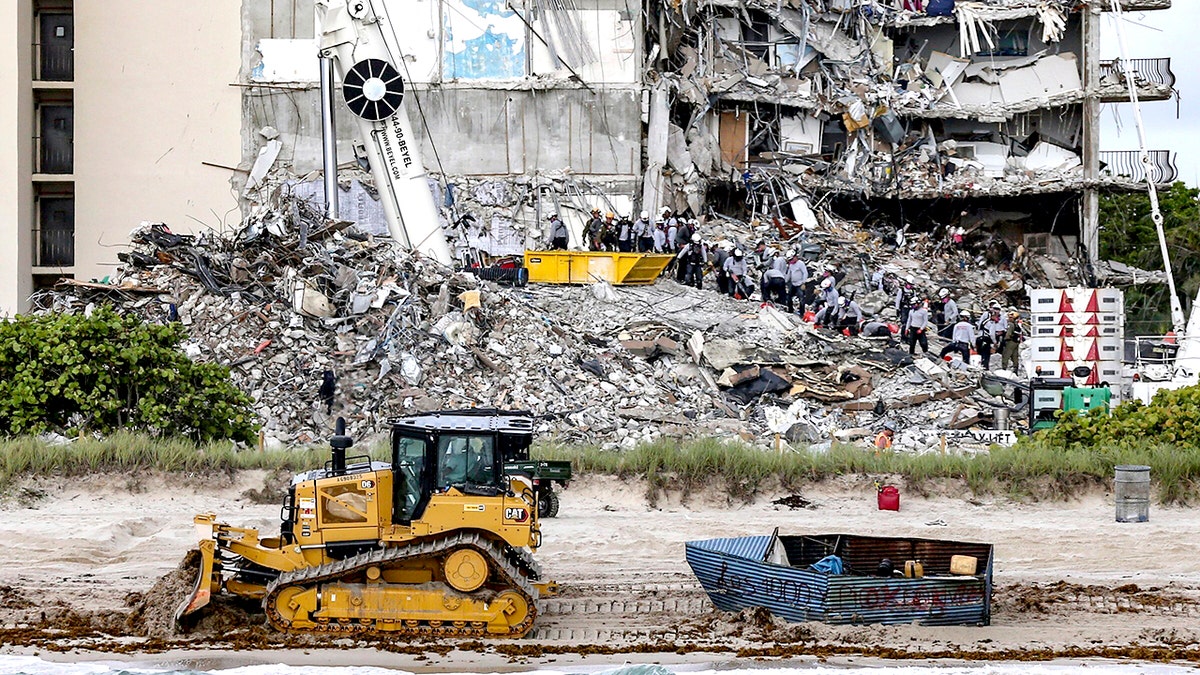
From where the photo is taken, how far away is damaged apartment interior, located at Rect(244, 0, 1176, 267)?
42.4m

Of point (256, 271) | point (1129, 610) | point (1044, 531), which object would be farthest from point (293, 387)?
point (1129, 610)

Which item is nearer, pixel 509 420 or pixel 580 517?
pixel 509 420

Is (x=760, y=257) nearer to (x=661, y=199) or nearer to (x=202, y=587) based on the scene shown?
(x=661, y=199)

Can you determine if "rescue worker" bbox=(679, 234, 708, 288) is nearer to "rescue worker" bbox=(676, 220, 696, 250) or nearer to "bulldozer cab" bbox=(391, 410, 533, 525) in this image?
"rescue worker" bbox=(676, 220, 696, 250)

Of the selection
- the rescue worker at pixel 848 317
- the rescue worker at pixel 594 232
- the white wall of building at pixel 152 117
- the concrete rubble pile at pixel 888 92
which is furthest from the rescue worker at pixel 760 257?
the white wall of building at pixel 152 117

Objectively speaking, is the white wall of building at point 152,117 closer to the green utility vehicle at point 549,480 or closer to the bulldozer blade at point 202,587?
the green utility vehicle at point 549,480

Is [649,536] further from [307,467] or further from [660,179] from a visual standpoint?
[660,179]

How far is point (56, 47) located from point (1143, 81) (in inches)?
1286

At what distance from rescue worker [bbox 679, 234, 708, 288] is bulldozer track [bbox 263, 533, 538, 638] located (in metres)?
21.9

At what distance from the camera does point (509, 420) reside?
1378cm

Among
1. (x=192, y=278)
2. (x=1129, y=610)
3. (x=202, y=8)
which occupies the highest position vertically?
(x=202, y=8)

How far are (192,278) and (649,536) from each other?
1461 cm

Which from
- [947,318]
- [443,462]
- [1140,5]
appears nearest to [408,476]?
[443,462]

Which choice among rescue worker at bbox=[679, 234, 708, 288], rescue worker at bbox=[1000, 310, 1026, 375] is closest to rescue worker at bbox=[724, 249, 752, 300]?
rescue worker at bbox=[679, 234, 708, 288]
